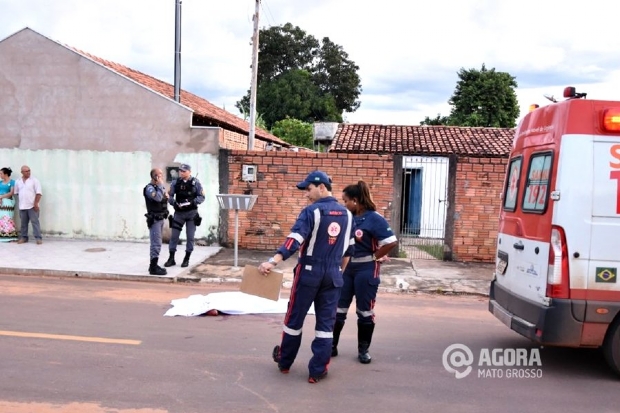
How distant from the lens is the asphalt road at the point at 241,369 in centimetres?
414

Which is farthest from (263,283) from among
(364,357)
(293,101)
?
(293,101)

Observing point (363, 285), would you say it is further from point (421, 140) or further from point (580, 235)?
point (421, 140)

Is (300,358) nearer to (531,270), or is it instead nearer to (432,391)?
(432,391)

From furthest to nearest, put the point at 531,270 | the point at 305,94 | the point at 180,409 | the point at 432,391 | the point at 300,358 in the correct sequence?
the point at 305,94, the point at 300,358, the point at 531,270, the point at 432,391, the point at 180,409

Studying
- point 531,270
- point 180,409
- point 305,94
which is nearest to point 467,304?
point 531,270

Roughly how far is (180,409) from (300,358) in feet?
4.88

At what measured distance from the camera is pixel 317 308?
14.9 ft

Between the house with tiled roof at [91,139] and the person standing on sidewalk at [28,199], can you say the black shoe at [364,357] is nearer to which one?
the house with tiled roof at [91,139]

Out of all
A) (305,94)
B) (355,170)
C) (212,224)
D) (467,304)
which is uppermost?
(305,94)

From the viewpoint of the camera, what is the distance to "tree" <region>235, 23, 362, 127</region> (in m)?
43.2

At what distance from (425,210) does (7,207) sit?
9.97m

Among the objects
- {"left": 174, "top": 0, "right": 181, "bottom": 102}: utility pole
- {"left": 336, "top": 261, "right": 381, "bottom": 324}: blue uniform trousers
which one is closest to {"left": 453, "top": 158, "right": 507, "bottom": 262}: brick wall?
{"left": 336, "top": 261, "right": 381, "bottom": 324}: blue uniform trousers

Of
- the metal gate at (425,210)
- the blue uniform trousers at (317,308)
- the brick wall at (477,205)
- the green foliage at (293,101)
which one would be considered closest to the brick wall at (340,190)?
the brick wall at (477,205)

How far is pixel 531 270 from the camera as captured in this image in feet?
15.9
